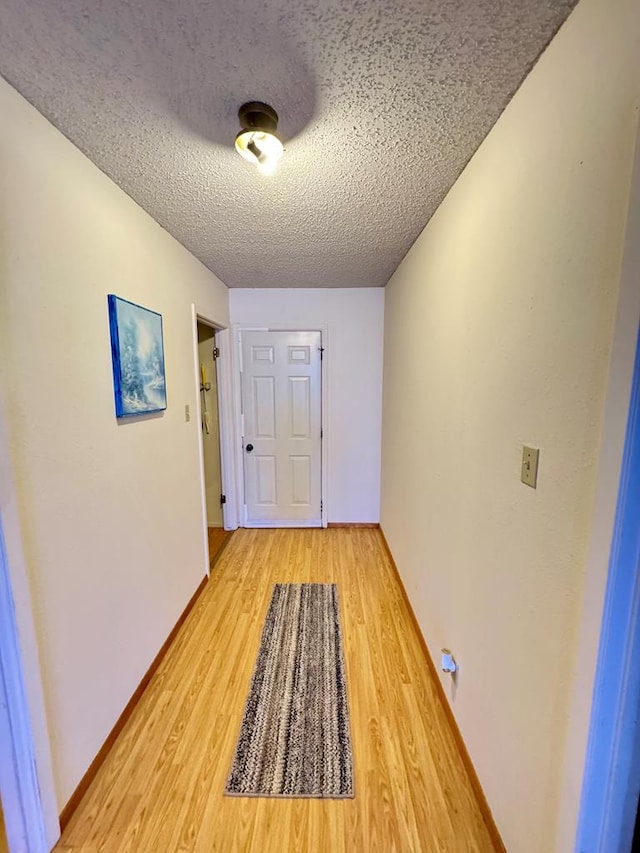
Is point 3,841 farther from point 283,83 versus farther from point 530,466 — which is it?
point 283,83

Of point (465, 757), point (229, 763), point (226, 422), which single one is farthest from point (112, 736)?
point (226, 422)

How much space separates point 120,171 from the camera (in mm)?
1366

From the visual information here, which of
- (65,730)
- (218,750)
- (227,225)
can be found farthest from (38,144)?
(218,750)

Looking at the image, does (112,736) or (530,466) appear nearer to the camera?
(530,466)

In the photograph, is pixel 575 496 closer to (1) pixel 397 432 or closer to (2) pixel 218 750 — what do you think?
(2) pixel 218 750

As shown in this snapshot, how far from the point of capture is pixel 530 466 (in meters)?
0.91

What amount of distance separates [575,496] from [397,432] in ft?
5.87

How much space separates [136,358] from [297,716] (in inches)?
69.2

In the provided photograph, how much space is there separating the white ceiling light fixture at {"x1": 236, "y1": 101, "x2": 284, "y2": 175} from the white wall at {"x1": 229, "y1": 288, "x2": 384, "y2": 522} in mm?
1931

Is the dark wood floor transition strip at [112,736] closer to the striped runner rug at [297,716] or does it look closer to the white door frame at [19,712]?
the white door frame at [19,712]

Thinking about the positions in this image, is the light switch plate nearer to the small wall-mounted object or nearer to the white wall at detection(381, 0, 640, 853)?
the white wall at detection(381, 0, 640, 853)

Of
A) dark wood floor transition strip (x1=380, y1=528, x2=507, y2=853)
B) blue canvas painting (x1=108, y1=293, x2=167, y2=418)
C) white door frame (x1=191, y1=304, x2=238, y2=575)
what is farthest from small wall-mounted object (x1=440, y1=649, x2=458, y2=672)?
white door frame (x1=191, y1=304, x2=238, y2=575)

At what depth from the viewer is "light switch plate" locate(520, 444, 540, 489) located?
890 mm

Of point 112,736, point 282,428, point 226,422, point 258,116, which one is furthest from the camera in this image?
point 282,428
